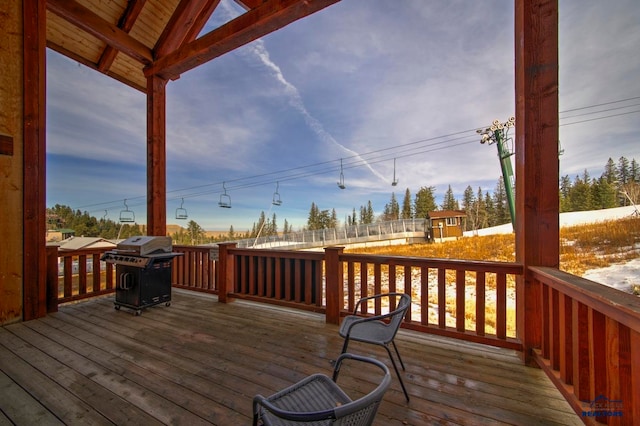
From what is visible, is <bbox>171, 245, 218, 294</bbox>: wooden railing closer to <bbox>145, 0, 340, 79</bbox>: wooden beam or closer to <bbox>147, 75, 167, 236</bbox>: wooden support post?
<bbox>147, 75, 167, 236</bbox>: wooden support post

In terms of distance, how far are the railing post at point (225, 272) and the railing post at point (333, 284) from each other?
5.45 ft

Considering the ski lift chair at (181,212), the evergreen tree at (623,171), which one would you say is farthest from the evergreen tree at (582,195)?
the ski lift chair at (181,212)

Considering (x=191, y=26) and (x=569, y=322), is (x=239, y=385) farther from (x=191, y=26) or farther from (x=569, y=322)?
(x=191, y=26)

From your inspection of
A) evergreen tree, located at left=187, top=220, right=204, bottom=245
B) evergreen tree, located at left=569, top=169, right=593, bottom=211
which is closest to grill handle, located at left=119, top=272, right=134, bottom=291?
evergreen tree, located at left=569, top=169, right=593, bottom=211

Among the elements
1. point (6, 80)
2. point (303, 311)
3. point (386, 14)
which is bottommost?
point (303, 311)

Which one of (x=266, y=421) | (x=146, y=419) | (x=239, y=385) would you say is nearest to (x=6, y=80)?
(x=146, y=419)

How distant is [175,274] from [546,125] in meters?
5.43

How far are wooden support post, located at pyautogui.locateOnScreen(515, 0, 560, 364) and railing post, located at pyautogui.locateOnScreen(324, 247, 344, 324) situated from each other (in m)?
1.70

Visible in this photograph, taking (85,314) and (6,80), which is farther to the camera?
(85,314)

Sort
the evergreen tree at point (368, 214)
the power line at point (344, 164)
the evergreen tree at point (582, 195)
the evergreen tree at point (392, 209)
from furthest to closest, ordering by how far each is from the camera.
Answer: the evergreen tree at point (368, 214) → the evergreen tree at point (392, 209) → the power line at point (344, 164) → the evergreen tree at point (582, 195)

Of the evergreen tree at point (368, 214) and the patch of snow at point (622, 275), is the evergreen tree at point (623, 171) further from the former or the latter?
the evergreen tree at point (368, 214)

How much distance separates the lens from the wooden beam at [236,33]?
10.1 feet

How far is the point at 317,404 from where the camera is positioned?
1.05m

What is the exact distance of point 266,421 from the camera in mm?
916
